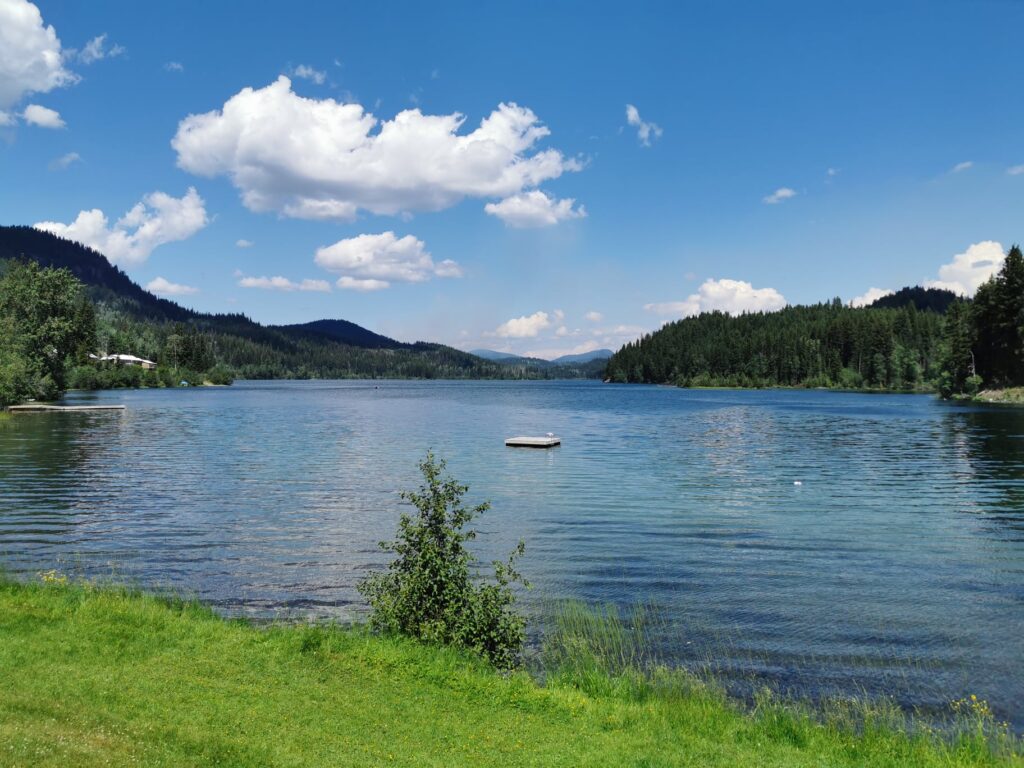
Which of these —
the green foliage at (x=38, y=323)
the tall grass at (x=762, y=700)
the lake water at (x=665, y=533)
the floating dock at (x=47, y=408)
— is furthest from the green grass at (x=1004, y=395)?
the green foliage at (x=38, y=323)

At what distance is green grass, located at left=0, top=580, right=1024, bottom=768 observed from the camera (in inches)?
408

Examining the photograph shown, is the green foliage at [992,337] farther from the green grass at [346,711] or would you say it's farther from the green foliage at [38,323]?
the green foliage at [38,323]

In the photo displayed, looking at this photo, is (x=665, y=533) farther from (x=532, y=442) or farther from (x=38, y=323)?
(x=38, y=323)

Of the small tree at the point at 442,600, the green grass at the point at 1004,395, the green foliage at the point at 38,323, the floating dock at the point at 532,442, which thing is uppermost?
the green foliage at the point at 38,323

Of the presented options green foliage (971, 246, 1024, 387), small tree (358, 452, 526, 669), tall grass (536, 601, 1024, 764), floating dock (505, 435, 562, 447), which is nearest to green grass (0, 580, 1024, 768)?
tall grass (536, 601, 1024, 764)

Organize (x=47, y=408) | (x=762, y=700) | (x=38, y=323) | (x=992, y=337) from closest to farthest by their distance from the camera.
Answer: (x=762, y=700), (x=47, y=408), (x=38, y=323), (x=992, y=337)

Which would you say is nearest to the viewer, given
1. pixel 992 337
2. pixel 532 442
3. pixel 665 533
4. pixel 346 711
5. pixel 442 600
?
pixel 346 711

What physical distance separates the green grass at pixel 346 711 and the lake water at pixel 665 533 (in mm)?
3903

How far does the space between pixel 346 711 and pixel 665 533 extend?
23.0 metres

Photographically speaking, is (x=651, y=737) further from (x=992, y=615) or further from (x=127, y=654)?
(x=992, y=615)

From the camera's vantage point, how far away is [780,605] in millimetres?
22281

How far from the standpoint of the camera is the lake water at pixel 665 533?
19.3 metres

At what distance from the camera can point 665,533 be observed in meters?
32.7

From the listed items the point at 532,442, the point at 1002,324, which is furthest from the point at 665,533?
the point at 1002,324
